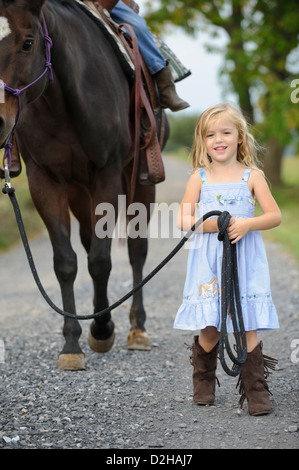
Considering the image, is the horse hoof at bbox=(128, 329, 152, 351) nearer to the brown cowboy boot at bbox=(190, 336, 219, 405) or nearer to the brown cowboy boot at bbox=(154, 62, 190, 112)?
the brown cowboy boot at bbox=(190, 336, 219, 405)

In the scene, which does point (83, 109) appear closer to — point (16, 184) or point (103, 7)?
point (103, 7)

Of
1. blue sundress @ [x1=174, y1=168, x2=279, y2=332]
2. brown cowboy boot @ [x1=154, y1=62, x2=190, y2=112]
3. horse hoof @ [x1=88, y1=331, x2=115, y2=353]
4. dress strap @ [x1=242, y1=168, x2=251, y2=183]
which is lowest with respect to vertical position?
horse hoof @ [x1=88, y1=331, x2=115, y2=353]

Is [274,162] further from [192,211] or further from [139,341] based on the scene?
[192,211]

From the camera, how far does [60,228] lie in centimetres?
429

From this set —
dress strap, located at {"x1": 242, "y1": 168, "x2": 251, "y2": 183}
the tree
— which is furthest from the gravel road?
the tree

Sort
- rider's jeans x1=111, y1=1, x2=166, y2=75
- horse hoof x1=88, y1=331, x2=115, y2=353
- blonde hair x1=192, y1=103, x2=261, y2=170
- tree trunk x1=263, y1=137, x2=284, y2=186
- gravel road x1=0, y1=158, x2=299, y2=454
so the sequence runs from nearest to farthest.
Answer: gravel road x1=0, y1=158, x2=299, y2=454 < blonde hair x1=192, y1=103, x2=261, y2=170 < horse hoof x1=88, y1=331, x2=115, y2=353 < rider's jeans x1=111, y1=1, x2=166, y2=75 < tree trunk x1=263, y1=137, x2=284, y2=186

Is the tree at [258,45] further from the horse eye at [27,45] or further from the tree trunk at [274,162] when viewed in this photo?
the horse eye at [27,45]

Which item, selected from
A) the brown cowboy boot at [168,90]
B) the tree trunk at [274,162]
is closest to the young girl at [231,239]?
the brown cowboy boot at [168,90]

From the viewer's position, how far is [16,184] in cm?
1334

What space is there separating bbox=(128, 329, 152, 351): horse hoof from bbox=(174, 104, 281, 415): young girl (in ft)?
4.65

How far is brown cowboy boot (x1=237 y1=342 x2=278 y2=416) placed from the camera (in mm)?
3311

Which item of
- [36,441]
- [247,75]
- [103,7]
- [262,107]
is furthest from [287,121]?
[36,441]

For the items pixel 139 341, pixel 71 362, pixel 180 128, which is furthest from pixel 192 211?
pixel 180 128

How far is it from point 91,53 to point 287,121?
38.8ft
